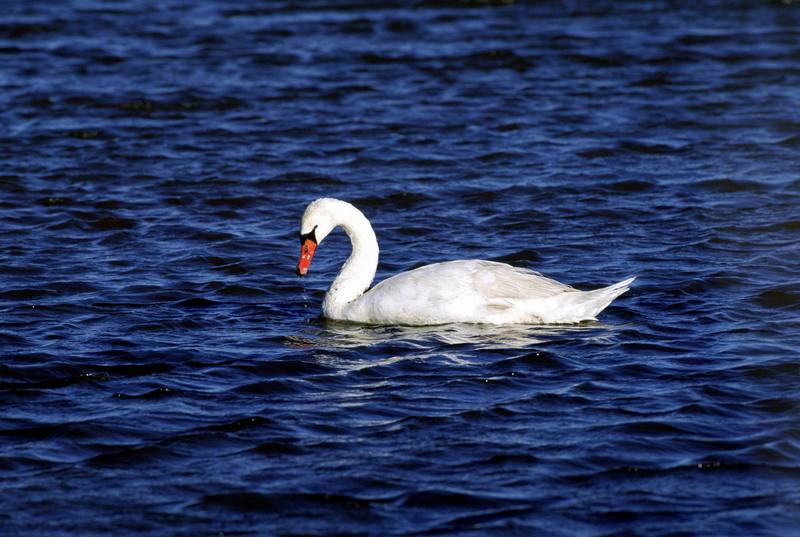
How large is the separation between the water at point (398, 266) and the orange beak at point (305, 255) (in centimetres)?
39

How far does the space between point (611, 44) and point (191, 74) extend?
6.68 meters

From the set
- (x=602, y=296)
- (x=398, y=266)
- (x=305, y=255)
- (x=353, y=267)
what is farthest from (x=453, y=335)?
(x=398, y=266)

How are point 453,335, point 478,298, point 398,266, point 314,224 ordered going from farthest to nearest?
point 398,266 < point 314,224 < point 478,298 < point 453,335

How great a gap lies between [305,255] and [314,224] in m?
0.26

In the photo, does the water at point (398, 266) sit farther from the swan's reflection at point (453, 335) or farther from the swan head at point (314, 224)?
the swan head at point (314, 224)

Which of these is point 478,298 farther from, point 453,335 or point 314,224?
point 314,224

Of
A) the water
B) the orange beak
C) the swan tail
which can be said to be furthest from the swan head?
the swan tail

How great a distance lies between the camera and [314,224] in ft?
37.1

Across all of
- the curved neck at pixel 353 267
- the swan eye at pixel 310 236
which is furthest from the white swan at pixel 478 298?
the swan eye at pixel 310 236

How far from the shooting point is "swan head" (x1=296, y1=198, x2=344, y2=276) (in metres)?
11.3

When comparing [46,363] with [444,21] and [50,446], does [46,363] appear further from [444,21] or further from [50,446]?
[444,21]

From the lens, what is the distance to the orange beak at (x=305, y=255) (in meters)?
11.3

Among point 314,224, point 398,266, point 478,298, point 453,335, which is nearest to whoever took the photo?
point 453,335

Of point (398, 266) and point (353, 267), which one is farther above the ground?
point (353, 267)
